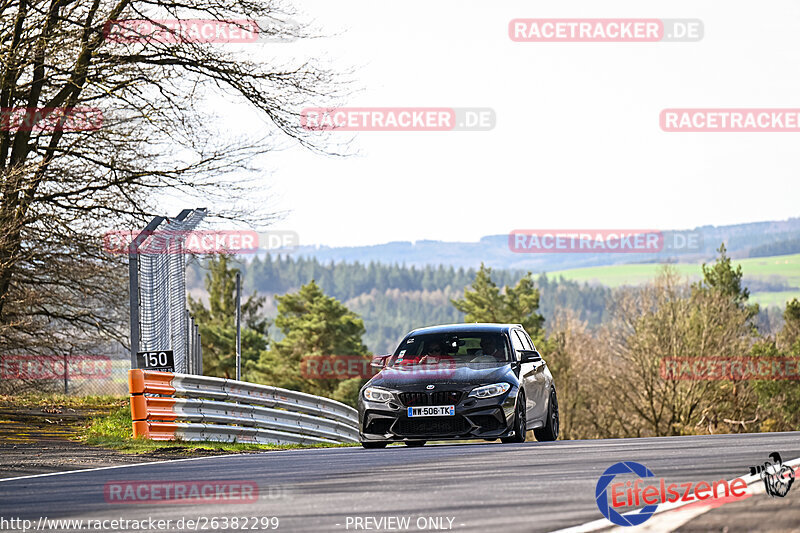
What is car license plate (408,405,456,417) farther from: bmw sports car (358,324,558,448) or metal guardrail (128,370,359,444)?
metal guardrail (128,370,359,444)

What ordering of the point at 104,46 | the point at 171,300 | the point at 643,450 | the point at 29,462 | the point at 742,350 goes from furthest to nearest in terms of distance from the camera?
the point at 742,350
the point at 104,46
the point at 171,300
the point at 29,462
the point at 643,450

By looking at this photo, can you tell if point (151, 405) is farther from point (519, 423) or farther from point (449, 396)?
point (519, 423)

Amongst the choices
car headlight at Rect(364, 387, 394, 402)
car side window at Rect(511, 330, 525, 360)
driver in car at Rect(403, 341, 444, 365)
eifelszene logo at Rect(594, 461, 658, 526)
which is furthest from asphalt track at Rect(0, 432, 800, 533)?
car side window at Rect(511, 330, 525, 360)

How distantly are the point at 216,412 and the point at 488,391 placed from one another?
5.27 metres

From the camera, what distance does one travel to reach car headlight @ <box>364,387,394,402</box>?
45.3 ft

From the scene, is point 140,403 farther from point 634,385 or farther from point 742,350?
point 742,350

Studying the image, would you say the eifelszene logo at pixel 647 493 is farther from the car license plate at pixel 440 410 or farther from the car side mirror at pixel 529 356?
the car side mirror at pixel 529 356

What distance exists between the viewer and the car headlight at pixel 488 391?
13.7 m

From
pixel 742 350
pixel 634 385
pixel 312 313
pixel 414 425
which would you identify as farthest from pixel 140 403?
pixel 312 313

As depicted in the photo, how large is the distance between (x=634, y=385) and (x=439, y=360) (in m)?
35.7

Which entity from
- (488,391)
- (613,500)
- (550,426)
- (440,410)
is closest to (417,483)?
(613,500)

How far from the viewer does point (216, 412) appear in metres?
17.3

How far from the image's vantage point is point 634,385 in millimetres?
48812

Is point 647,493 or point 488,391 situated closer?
point 647,493
